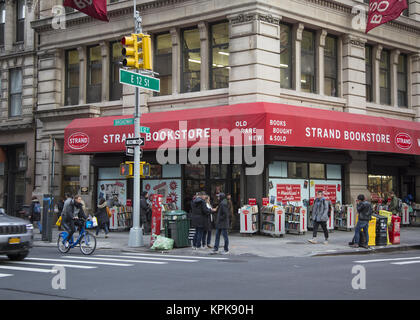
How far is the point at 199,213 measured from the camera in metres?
17.0

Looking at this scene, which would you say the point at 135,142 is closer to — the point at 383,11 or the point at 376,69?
the point at 383,11

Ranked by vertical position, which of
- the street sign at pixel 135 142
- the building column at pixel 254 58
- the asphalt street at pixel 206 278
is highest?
the building column at pixel 254 58

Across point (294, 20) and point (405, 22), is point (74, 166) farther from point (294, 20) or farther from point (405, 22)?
point (405, 22)

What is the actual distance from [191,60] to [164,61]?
1475 mm

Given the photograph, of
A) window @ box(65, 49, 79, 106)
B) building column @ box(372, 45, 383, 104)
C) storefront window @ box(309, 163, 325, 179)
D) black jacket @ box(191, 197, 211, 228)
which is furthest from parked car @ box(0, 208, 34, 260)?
building column @ box(372, 45, 383, 104)

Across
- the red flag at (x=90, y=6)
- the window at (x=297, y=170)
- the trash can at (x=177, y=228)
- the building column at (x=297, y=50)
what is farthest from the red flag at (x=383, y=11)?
the trash can at (x=177, y=228)

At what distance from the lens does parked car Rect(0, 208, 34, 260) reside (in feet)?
44.6

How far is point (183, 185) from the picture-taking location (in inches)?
941

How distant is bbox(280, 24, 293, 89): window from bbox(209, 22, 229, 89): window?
228 cm

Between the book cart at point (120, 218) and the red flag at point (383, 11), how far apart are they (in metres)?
13.4

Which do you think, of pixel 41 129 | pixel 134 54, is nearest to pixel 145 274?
pixel 134 54

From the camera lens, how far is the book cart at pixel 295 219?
21.7 meters

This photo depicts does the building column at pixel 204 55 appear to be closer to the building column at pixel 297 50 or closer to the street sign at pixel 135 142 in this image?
the building column at pixel 297 50

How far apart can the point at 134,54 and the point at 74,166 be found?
11.7 meters
